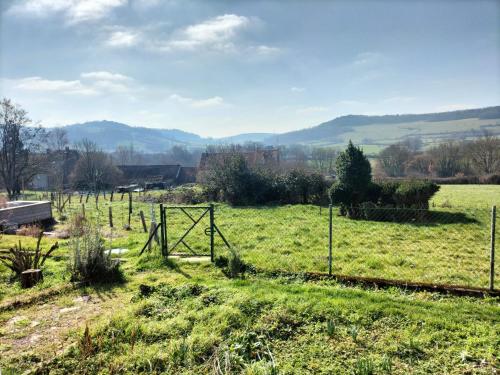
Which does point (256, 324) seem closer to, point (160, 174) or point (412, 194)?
point (412, 194)

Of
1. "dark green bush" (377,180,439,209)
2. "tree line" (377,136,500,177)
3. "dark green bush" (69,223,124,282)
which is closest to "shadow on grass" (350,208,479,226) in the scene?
"dark green bush" (377,180,439,209)

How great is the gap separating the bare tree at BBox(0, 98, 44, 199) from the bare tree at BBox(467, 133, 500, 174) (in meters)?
52.8

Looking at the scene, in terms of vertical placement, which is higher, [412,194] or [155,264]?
[412,194]

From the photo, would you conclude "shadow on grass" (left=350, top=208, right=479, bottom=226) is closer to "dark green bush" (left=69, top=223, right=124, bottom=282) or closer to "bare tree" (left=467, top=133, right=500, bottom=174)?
"dark green bush" (left=69, top=223, right=124, bottom=282)

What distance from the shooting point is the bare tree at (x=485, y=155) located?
38.8 metres

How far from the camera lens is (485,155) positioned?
3975 centimetres

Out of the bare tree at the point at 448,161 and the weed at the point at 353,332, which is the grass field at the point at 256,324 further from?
the bare tree at the point at 448,161

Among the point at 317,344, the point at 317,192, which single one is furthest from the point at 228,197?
the point at 317,344

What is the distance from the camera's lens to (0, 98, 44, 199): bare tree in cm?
3353

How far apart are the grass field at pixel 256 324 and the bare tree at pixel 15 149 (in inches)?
1290

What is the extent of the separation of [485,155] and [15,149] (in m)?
55.3

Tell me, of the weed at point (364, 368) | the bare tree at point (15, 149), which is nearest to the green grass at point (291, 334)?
the weed at point (364, 368)

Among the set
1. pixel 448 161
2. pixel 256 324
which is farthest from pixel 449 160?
pixel 256 324

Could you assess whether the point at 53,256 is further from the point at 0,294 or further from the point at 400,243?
the point at 400,243
